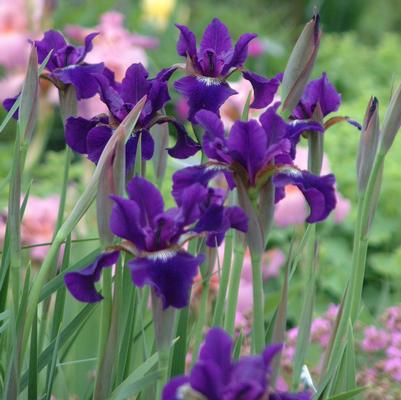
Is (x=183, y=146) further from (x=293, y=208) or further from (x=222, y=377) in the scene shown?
(x=293, y=208)

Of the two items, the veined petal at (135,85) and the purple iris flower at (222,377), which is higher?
the veined petal at (135,85)

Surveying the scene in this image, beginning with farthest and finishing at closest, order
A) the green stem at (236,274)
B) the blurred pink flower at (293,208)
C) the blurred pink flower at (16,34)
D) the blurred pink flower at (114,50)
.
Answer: the blurred pink flower at (16,34), the blurred pink flower at (114,50), the blurred pink flower at (293,208), the green stem at (236,274)

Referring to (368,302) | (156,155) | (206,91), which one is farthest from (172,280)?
(368,302)

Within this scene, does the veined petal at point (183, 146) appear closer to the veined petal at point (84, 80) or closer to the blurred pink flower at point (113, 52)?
the veined petal at point (84, 80)

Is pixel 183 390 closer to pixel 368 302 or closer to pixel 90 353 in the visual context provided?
pixel 90 353

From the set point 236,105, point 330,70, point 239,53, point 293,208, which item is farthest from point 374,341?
point 330,70

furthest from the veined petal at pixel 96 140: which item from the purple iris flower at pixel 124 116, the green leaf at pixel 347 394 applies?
the green leaf at pixel 347 394

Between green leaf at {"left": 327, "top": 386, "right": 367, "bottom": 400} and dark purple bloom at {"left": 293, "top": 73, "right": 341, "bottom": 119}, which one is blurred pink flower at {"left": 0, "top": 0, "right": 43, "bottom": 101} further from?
green leaf at {"left": 327, "top": 386, "right": 367, "bottom": 400}
